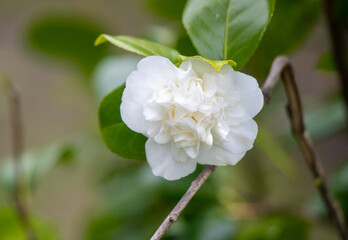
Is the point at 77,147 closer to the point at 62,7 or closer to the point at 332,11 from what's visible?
the point at 332,11

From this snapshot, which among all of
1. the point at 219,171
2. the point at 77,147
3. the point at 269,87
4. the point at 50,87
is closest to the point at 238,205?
the point at 219,171

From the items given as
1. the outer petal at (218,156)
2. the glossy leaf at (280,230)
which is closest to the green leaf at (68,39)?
the glossy leaf at (280,230)

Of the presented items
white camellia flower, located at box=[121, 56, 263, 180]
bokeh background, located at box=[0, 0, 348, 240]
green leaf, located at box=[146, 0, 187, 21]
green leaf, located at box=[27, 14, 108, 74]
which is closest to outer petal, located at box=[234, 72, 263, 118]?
white camellia flower, located at box=[121, 56, 263, 180]

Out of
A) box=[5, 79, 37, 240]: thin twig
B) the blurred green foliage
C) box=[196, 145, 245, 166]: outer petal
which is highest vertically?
box=[196, 145, 245, 166]: outer petal

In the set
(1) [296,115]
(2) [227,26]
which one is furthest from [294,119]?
(2) [227,26]

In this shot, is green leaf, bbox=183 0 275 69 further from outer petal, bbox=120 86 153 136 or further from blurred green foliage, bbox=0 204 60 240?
blurred green foliage, bbox=0 204 60 240

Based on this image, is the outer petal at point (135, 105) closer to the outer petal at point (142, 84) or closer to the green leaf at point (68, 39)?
the outer petal at point (142, 84)

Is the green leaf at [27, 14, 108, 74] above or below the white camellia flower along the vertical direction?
below
